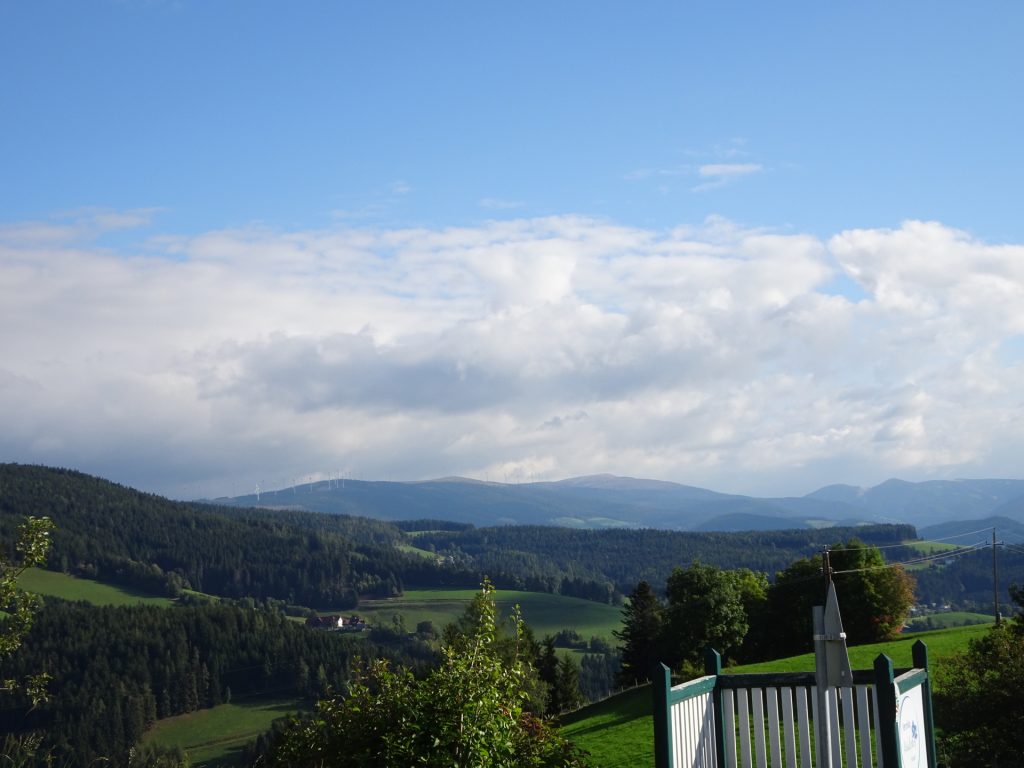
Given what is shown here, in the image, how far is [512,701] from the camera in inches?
376

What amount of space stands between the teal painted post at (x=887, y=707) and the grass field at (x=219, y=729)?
11371cm

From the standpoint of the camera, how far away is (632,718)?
129ft

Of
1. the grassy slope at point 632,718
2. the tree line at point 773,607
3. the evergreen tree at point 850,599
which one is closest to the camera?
the grassy slope at point 632,718

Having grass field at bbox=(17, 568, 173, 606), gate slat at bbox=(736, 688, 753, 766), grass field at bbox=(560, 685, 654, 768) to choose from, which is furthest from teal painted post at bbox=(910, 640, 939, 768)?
grass field at bbox=(17, 568, 173, 606)

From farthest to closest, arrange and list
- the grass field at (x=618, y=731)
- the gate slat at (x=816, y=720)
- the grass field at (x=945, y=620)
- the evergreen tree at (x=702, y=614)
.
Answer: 1. the grass field at (x=945, y=620)
2. the evergreen tree at (x=702, y=614)
3. the grass field at (x=618, y=731)
4. the gate slat at (x=816, y=720)

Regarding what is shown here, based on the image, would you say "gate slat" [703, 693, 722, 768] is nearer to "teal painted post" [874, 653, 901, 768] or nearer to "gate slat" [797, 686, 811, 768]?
"gate slat" [797, 686, 811, 768]

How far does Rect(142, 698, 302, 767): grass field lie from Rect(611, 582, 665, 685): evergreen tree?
5778 cm

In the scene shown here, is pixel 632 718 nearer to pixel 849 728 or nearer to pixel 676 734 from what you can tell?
pixel 849 728

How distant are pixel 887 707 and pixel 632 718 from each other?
31.3 m

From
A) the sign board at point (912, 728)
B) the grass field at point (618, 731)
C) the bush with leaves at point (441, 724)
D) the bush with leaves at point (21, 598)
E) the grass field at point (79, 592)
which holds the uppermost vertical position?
the bush with leaves at point (21, 598)

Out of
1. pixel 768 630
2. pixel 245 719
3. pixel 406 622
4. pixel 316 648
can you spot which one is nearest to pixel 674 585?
pixel 768 630

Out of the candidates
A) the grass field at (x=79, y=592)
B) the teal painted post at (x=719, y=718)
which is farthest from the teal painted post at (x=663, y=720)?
the grass field at (x=79, y=592)

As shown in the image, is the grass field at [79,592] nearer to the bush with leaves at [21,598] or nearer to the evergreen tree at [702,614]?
the evergreen tree at [702,614]

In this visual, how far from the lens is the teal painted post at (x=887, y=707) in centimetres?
988
